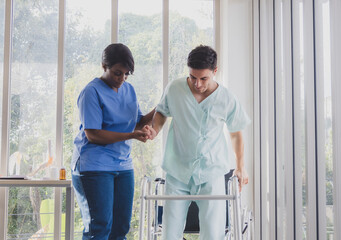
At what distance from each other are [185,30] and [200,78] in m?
1.64

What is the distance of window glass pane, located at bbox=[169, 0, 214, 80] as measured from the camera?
3617 millimetres

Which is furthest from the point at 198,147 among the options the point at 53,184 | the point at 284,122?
the point at 53,184

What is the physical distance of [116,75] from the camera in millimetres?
2512

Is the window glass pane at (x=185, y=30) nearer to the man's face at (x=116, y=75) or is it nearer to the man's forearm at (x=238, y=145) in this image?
the man's face at (x=116, y=75)

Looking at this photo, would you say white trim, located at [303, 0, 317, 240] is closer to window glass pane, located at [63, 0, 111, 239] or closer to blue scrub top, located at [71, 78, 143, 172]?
blue scrub top, located at [71, 78, 143, 172]

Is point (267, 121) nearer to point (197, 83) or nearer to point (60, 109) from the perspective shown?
point (197, 83)

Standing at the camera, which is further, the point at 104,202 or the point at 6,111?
the point at 6,111

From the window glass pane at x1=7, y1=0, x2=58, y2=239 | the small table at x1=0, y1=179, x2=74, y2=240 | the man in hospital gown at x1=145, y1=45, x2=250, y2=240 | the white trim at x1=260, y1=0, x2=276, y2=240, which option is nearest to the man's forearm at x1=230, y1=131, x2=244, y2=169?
the man in hospital gown at x1=145, y1=45, x2=250, y2=240

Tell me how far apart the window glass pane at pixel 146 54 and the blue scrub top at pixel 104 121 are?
2.93ft

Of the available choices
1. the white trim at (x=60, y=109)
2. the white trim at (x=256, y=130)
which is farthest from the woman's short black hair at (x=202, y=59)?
the white trim at (x=60, y=109)

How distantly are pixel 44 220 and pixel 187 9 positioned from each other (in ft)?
6.69

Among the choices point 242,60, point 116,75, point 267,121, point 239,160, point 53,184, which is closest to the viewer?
point 239,160

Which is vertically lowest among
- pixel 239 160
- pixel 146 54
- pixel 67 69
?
pixel 239 160

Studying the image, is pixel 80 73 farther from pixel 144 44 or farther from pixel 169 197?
pixel 169 197
